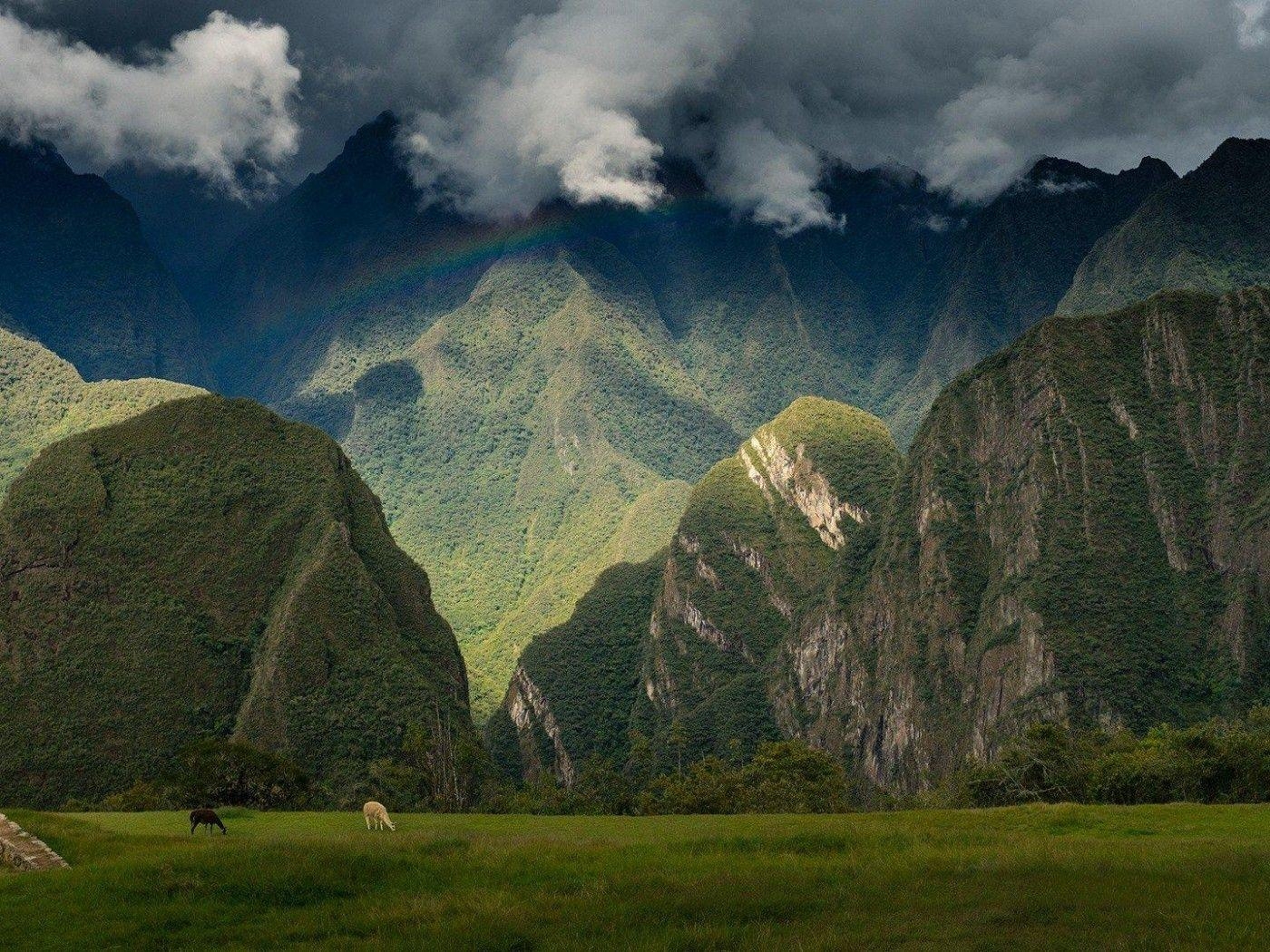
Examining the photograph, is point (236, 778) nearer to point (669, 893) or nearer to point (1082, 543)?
point (669, 893)

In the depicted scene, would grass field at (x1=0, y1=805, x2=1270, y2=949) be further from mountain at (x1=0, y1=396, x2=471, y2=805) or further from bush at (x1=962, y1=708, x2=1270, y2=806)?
mountain at (x1=0, y1=396, x2=471, y2=805)

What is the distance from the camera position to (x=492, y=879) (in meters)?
18.0

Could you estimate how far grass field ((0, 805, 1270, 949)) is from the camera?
13.8m

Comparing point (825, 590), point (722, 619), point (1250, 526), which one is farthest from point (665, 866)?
point (722, 619)

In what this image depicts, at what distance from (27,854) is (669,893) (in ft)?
40.5

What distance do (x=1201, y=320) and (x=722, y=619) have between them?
7736cm

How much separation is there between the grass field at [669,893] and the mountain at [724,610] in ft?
447

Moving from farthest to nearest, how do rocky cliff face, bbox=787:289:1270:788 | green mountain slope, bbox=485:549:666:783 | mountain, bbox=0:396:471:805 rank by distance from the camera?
1. green mountain slope, bbox=485:549:666:783
2. rocky cliff face, bbox=787:289:1270:788
3. mountain, bbox=0:396:471:805

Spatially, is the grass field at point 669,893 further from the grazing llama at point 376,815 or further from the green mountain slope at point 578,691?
the green mountain slope at point 578,691

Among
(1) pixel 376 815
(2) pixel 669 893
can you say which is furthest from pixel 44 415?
(2) pixel 669 893

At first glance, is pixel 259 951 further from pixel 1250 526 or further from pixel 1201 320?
pixel 1201 320

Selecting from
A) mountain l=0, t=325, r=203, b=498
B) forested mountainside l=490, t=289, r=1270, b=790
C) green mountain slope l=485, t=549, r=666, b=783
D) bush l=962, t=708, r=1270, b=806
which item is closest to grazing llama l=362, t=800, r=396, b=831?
bush l=962, t=708, r=1270, b=806

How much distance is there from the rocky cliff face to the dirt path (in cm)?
9762

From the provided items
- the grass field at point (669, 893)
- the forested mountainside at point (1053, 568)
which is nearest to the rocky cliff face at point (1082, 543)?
the forested mountainside at point (1053, 568)
